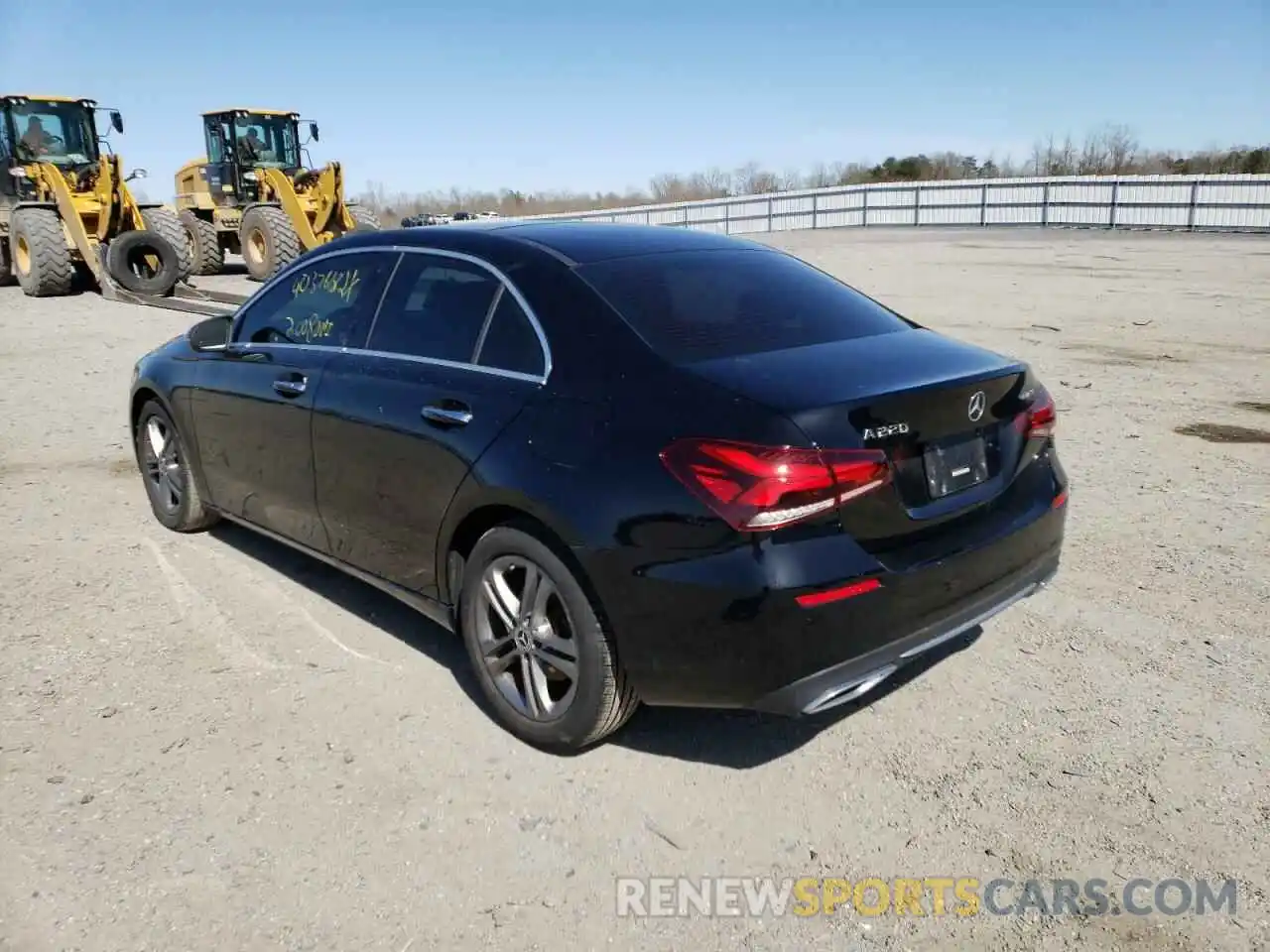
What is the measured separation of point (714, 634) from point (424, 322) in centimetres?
172

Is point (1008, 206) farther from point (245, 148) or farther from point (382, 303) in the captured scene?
point (382, 303)

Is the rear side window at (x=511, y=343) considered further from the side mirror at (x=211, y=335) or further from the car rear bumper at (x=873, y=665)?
the side mirror at (x=211, y=335)

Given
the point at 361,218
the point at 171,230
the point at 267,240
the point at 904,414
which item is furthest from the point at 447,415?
the point at 361,218

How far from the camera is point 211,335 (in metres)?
4.89

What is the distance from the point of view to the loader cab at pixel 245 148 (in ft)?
65.5

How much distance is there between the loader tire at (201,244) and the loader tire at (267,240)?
1.77 m

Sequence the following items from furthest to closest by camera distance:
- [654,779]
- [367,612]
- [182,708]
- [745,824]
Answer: [367,612], [182,708], [654,779], [745,824]

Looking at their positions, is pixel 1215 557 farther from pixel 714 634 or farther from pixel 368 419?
pixel 368 419

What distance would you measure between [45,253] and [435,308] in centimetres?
1655

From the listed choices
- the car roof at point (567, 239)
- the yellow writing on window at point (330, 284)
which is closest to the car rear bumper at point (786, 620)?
the car roof at point (567, 239)

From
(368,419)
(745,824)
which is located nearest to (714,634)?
(745,824)

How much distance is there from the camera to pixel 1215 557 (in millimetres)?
4652

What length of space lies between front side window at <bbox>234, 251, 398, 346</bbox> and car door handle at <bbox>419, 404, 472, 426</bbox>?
0.68 m

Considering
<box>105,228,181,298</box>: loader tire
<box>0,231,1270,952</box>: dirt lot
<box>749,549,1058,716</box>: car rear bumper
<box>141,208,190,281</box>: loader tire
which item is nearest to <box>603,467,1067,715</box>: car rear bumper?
<box>749,549,1058,716</box>: car rear bumper
